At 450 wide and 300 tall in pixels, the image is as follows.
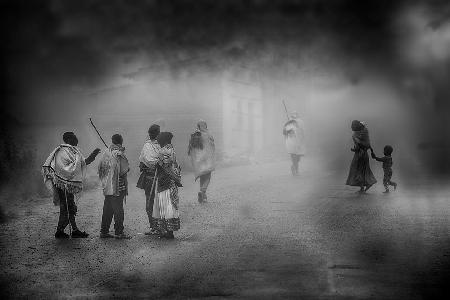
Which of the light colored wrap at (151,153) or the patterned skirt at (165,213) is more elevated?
the light colored wrap at (151,153)

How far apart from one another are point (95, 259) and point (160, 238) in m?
1.46

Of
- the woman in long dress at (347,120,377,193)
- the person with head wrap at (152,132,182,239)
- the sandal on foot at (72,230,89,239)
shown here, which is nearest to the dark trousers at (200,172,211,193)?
the woman in long dress at (347,120,377,193)

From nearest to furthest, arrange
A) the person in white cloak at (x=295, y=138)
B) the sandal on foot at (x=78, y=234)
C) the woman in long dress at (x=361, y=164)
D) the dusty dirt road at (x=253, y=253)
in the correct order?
the dusty dirt road at (x=253, y=253)
the sandal on foot at (x=78, y=234)
the woman in long dress at (x=361, y=164)
the person in white cloak at (x=295, y=138)

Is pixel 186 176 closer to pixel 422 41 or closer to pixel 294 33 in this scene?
pixel 294 33

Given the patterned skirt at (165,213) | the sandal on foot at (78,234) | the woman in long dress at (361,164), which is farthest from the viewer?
the woman in long dress at (361,164)

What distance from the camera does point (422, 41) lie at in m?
23.1

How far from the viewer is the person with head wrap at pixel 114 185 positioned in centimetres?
805

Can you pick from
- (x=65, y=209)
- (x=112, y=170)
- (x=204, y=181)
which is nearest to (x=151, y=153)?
(x=112, y=170)

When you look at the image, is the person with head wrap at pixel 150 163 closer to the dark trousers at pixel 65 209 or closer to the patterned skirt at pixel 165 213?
the patterned skirt at pixel 165 213

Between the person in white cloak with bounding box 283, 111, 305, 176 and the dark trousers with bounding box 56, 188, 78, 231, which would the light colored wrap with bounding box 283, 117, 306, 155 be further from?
the dark trousers with bounding box 56, 188, 78, 231

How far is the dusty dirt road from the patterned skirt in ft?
0.77

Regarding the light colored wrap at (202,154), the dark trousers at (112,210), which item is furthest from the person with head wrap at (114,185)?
the light colored wrap at (202,154)

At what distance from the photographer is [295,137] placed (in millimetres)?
16938

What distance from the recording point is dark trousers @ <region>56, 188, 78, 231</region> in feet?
26.6
